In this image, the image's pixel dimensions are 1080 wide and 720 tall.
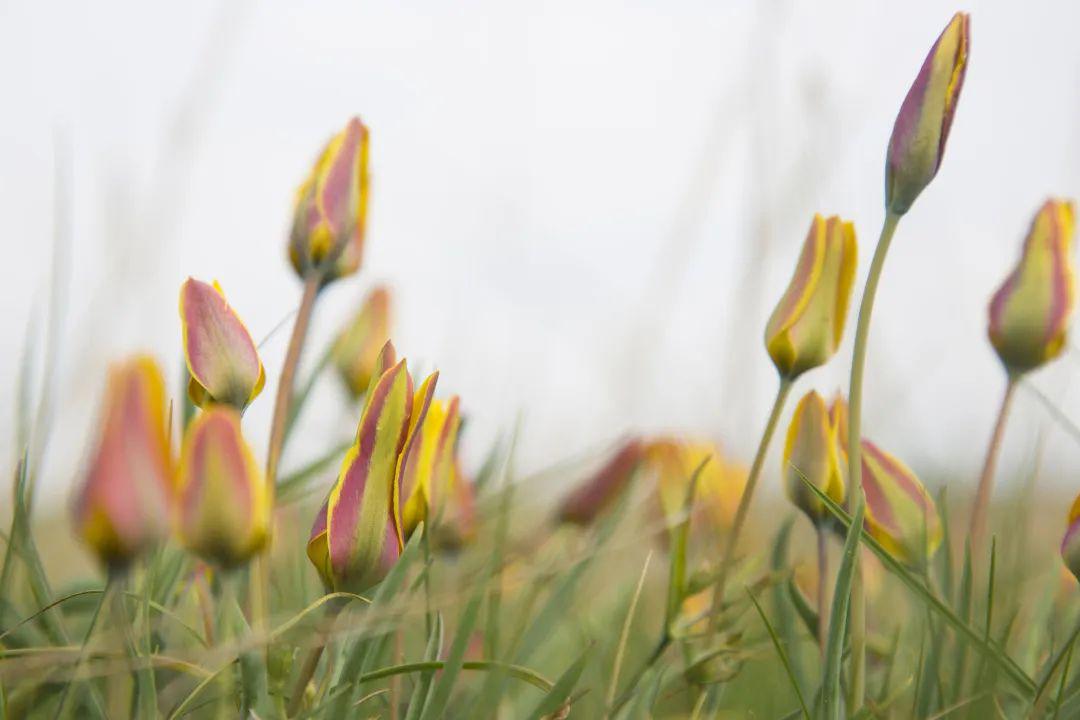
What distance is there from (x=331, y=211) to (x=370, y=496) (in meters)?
0.20

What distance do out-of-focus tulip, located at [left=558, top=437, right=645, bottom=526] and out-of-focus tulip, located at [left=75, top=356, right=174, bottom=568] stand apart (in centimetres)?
34

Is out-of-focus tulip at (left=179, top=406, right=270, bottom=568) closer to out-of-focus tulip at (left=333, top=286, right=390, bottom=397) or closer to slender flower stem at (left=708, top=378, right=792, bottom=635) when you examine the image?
slender flower stem at (left=708, top=378, right=792, bottom=635)

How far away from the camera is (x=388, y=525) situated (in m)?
0.35

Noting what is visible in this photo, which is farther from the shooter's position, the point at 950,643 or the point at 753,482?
the point at 950,643

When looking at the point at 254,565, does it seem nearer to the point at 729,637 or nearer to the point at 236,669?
the point at 236,669

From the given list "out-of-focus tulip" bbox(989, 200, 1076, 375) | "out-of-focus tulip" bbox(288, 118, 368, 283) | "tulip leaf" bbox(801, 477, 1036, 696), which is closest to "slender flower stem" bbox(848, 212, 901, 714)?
"tulip leaf" bbox(801, 477, 1036, 696)

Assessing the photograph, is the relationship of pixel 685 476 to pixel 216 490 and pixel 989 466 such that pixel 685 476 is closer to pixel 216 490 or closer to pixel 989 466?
pixel 989 466

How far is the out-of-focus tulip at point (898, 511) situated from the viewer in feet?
1.45

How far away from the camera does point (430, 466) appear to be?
411 mm

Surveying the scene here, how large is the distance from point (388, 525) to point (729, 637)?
19cm

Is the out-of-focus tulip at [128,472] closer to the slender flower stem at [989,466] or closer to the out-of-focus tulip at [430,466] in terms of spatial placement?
the out-of-focus tulip at [430,466]

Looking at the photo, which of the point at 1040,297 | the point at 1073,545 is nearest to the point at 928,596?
the point at 1073,545

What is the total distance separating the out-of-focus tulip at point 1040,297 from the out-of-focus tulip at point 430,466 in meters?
0.24

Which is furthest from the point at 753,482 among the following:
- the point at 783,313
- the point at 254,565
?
the point at 254,565
